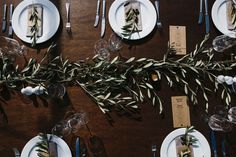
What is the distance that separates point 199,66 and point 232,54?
0.15 metres

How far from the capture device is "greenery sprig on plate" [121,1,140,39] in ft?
4.14

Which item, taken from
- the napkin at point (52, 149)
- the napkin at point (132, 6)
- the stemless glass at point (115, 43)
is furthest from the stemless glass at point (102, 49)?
the napkin at point (52, 149)

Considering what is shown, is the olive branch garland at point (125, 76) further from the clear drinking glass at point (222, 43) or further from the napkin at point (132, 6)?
the napkin at point (132, 6)

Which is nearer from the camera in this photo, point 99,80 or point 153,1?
point 99,80

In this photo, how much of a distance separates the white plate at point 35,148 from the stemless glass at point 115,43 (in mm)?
405

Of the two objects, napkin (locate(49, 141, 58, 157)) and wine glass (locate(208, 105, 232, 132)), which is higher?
wine glass (locate(208, 105, 232, 132))

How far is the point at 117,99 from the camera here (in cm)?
121

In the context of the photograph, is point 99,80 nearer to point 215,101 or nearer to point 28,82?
point 28,82

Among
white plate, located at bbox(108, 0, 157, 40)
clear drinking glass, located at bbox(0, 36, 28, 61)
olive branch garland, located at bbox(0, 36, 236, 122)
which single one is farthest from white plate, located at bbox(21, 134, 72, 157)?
white plate, located at bbox(108, 0, 157, 40)

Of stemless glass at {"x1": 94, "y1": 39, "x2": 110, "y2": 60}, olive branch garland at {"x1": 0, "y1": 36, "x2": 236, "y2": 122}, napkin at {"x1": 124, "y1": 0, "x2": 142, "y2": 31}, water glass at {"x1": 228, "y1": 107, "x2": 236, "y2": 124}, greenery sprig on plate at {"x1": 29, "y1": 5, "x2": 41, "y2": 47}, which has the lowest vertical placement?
water glass at {"x1": 228, "y1": 107, "x2": 236, "y2": 124}

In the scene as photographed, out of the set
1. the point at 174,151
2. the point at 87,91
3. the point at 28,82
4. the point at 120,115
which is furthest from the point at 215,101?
the point at 28,82

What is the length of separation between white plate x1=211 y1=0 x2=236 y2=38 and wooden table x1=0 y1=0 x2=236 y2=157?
0.03 metres

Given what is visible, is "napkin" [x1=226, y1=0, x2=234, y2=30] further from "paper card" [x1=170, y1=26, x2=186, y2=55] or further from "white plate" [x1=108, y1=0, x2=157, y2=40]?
"white plate" [x1=108, y1=0, x2=157, y2=40]

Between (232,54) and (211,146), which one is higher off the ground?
(232,54)
